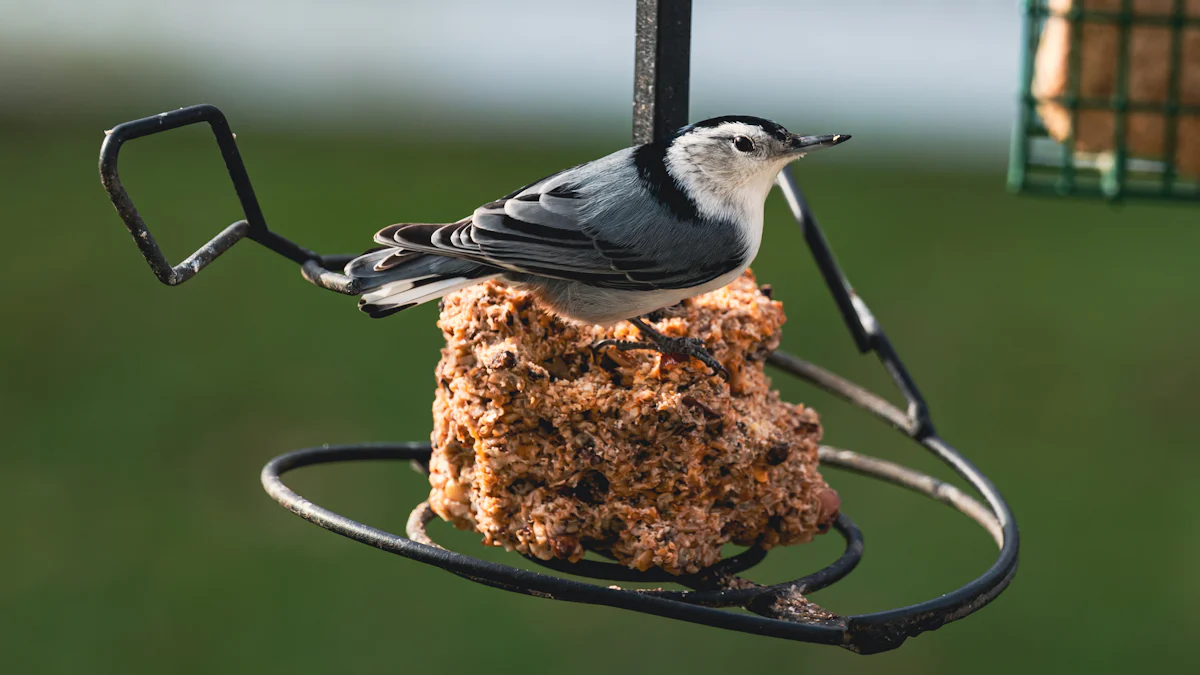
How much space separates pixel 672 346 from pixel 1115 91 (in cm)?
225

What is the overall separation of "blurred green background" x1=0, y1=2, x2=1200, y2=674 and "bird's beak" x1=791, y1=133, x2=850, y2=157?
10.2 feet

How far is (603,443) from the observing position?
2258 millimetres

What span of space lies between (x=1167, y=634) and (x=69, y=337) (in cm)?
577

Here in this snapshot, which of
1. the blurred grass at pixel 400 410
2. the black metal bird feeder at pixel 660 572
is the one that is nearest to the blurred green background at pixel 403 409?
the blurred grass at pixel 400 410

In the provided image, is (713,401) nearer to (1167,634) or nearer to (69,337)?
(1167,634)

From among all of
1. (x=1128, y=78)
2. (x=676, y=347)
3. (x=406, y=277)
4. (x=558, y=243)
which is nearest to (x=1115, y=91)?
(x=1128, y=78)

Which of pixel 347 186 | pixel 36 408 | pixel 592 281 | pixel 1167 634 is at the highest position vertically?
pixel 592 281

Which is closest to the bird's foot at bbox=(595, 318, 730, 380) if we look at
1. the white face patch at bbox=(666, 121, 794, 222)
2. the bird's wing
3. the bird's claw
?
the bird's claw

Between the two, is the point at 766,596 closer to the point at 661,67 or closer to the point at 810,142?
the point at 810,142

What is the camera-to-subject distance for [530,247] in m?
2.24

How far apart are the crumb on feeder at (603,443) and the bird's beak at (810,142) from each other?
358 millimetres

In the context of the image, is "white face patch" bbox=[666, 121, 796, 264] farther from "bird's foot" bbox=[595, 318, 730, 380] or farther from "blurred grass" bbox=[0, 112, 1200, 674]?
"blurred grass" bbox=[0, 112, 1200, 674]

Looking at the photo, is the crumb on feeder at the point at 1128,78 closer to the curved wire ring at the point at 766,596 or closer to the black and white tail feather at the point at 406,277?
the curved wire ring at the point at 766,596

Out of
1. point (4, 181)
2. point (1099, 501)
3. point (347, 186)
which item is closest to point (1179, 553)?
point (1099, 501)
